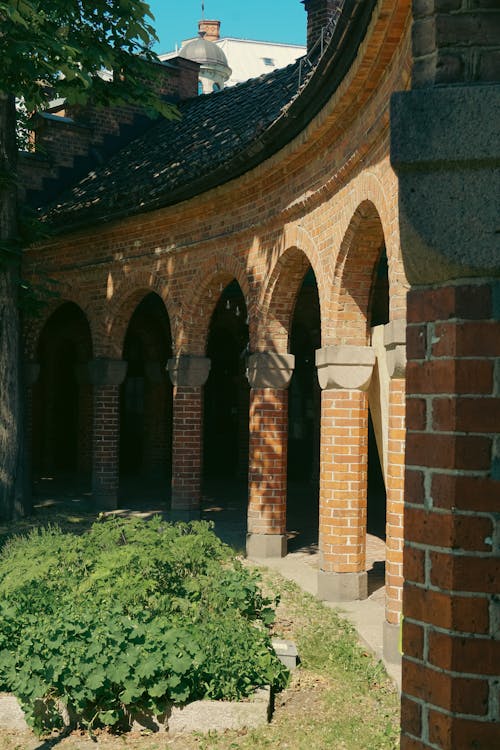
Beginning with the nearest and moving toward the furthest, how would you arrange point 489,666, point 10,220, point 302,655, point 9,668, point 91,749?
point 489,666
point 91,749
point 9,668
point 302,655
point 10,220

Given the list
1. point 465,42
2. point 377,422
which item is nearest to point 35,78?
point 377,422

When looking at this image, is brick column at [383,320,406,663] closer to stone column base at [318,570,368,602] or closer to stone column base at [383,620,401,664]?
stone column base at [383,620,401,664]

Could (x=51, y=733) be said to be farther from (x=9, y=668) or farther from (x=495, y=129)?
(x=495, y=129)

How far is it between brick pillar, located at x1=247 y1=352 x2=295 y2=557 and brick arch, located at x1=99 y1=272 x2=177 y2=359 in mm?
3079

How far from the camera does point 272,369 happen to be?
10.9m

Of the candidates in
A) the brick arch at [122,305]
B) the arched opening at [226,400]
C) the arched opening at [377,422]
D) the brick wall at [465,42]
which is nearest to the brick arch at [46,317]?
the brick arch at [122,305]

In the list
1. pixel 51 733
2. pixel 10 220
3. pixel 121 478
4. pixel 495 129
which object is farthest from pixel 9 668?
pixel 121 478

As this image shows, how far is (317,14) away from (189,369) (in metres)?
6.58

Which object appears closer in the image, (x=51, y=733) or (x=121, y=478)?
(x=51, y=733)

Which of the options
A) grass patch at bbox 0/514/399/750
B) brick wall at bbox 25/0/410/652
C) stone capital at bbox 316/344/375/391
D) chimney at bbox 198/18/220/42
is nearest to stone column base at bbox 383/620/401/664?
grass patch at bbox 0/514/399/750

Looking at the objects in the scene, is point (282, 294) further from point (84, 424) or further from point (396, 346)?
point (84, 424)

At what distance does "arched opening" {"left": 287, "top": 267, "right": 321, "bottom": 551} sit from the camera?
17641mm

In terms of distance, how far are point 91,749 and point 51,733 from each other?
396 mm

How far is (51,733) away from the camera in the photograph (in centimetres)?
555
